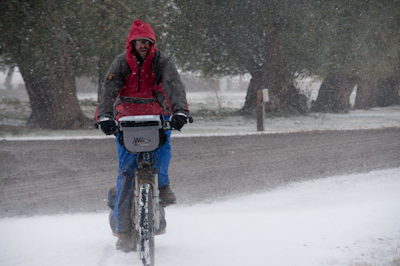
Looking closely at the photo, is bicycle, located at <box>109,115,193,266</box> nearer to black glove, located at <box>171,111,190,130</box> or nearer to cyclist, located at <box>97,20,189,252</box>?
black glove, located at <box>171,111,190,130</box>

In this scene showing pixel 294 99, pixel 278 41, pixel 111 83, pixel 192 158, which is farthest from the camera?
pixel 294 99

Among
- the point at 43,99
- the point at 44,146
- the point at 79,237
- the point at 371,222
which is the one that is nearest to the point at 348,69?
the point at 43,99

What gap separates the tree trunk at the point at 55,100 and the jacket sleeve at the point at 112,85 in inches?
425

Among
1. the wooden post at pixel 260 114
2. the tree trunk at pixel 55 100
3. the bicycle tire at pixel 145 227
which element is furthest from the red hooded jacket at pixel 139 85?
the tree trunk at pixel 55 100

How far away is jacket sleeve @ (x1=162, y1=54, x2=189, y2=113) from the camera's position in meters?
3.10

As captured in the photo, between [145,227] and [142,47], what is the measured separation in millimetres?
1349

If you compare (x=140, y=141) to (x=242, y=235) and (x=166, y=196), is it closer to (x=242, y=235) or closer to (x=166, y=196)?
(x=166, y=196)

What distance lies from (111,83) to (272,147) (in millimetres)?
6543

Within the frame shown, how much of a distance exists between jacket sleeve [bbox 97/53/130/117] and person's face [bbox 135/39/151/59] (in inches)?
4.9

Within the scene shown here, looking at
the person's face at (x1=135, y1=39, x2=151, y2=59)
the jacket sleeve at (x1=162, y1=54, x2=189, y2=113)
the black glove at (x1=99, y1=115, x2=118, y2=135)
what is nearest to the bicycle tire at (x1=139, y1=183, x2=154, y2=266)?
the black glove at (x1=99, y1=115, x2=118, y2=135)

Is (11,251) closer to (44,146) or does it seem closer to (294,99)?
(44,146)

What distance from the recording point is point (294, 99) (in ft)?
70.3

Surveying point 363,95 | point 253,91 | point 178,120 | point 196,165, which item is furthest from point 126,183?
point 363,95

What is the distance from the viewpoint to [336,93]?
75.7 feet
